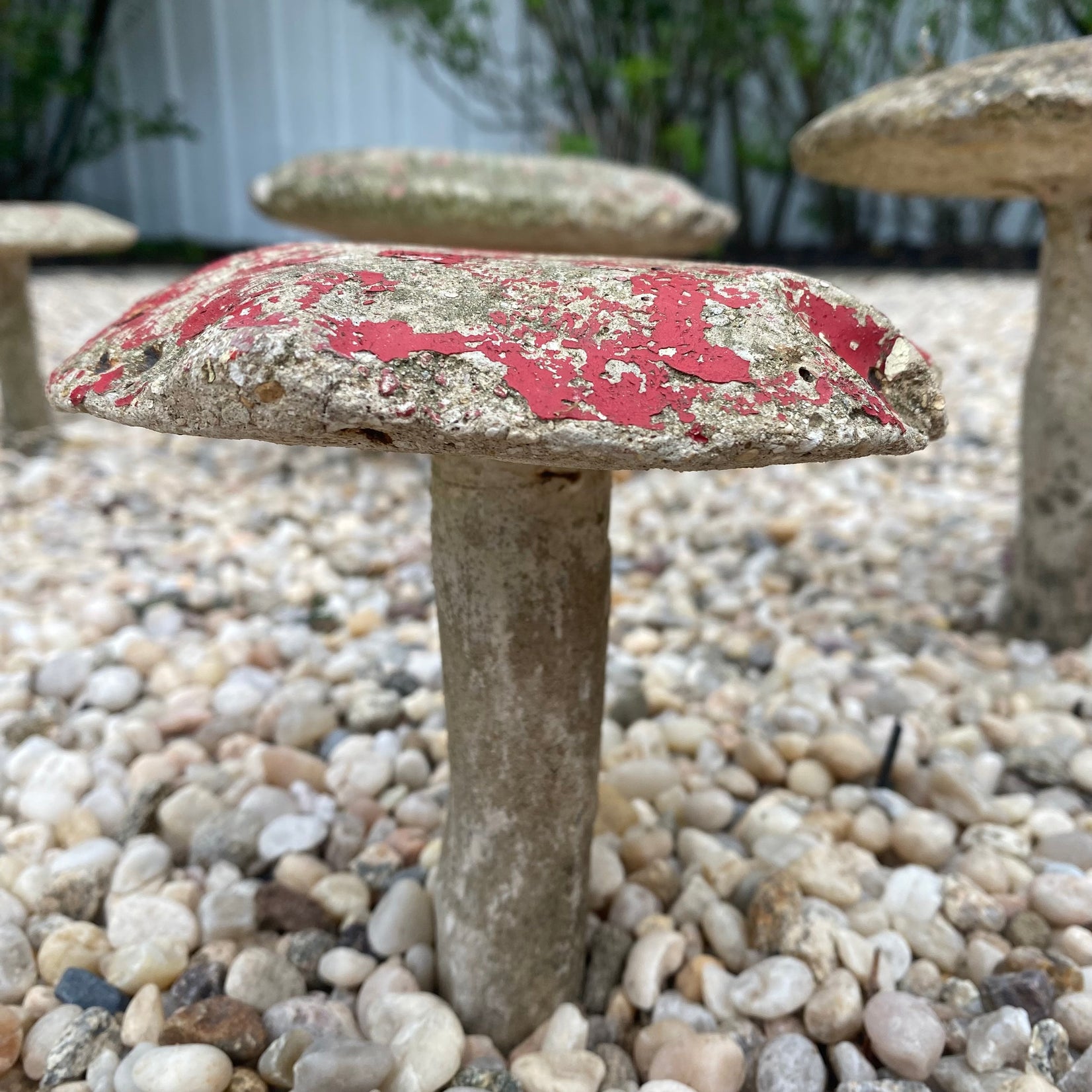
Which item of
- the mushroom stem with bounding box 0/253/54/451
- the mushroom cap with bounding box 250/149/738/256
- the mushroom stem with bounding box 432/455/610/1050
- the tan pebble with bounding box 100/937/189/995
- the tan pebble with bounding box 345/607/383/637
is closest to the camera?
the mushroom stem with bounding box 432/455/610/1050

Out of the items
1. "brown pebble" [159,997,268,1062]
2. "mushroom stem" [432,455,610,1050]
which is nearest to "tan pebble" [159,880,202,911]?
"brown pebble" [159,997,268,1062]

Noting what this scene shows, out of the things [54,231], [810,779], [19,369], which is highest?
[54,231]

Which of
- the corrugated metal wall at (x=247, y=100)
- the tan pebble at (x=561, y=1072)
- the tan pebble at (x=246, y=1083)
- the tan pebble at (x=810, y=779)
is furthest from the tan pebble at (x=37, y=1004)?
the corrugated metal wall at (x=247, y=100)

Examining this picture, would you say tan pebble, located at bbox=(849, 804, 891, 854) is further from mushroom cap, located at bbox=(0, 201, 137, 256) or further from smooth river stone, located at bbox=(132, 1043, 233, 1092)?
mushroom cap, located at bbox=(0, 201, 137, 256)

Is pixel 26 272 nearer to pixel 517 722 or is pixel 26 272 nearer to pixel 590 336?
pixel 517 722

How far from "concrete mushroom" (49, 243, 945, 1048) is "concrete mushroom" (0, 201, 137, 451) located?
2.12m

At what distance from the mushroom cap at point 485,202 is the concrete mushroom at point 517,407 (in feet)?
6.50

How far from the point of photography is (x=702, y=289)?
0.74 metres

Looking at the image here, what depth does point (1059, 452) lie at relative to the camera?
71.0 inches

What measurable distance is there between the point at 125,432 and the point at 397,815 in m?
2.50

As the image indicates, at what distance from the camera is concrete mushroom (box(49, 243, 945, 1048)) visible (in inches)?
24.5

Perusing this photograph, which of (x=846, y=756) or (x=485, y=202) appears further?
(x=485, y=202)

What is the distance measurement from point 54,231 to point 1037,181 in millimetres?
2590

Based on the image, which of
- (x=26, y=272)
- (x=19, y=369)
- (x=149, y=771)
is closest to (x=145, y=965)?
(x=149, y=771)
